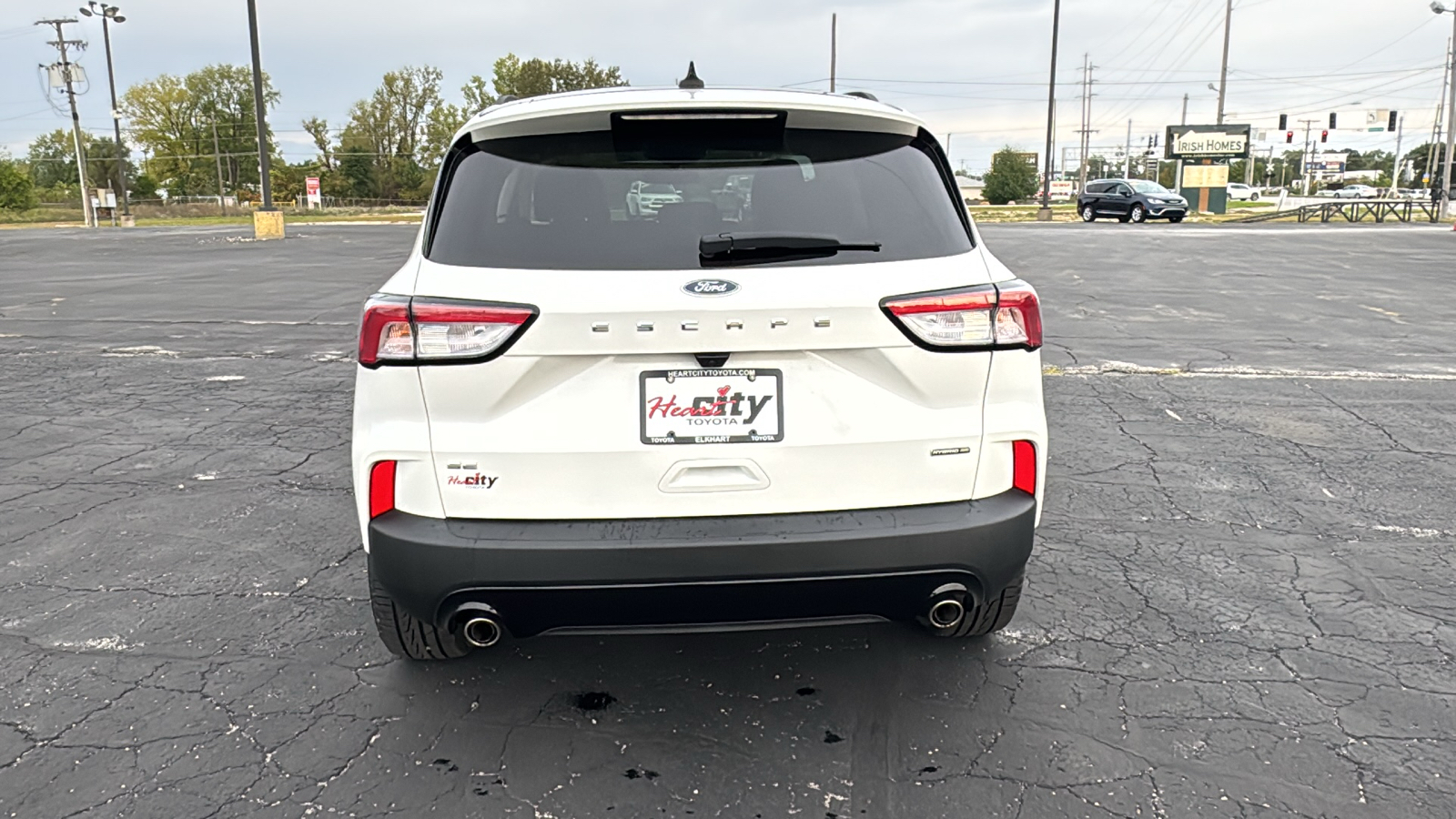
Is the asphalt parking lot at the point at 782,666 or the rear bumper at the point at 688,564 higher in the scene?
the rear bumper at the point at 688,564

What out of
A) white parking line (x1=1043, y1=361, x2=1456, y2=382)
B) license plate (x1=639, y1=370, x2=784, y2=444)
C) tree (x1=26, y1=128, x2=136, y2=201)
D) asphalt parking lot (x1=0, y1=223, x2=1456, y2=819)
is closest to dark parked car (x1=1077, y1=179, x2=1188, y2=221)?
white parking line (x1=1043, y1=361, x2=1456, y2=382)

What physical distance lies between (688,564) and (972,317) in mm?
951

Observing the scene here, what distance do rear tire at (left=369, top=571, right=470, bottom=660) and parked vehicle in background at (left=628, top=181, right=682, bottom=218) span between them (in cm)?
129

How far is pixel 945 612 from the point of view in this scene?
2.76m

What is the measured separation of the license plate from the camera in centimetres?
251

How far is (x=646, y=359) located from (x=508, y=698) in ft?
4.01

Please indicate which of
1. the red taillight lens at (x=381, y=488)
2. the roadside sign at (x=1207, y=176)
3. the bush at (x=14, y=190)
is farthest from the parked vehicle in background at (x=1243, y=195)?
the bush at (x=14, y=190)

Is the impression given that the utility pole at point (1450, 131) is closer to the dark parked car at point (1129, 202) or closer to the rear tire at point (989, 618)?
the dark parked car at point (1129, 202)

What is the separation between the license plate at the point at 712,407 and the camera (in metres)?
2.51

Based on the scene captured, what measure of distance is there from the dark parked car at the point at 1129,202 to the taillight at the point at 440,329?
39.9m

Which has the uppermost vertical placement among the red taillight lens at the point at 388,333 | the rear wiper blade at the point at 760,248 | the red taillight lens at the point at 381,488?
the rear wiper blade at the point at 760,248

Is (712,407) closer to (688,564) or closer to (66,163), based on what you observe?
(688,564)

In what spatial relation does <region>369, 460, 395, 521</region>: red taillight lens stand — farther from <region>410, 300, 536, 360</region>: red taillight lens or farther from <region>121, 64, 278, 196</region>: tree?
<region>121, 64, 278, 196</region>: tree

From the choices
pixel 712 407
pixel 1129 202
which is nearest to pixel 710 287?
pixel 712 407
